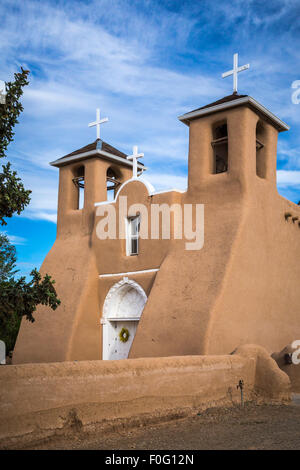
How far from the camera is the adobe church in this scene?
13.4 meters

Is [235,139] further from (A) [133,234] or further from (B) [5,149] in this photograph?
(B) [5,149]

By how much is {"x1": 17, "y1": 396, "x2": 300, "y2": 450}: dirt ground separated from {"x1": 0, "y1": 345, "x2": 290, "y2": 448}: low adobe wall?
0.19 meters

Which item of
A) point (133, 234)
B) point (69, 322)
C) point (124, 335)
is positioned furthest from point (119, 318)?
point (133, 234)

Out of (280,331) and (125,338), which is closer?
(280,331)

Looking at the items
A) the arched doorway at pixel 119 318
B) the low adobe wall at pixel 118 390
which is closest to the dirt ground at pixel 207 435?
the low adobe wall at pixel 118 390

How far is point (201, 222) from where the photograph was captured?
576 inches

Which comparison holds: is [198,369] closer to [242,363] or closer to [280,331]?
[242,363]

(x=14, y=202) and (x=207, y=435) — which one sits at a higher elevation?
(x=14, y=202)

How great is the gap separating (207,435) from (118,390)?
1.63m

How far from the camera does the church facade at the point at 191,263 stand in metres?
13.4

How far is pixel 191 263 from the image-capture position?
555 inches

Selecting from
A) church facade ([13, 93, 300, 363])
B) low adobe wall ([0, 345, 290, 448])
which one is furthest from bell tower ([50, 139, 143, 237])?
low adobe wall ([0, 345, 290, 448])
